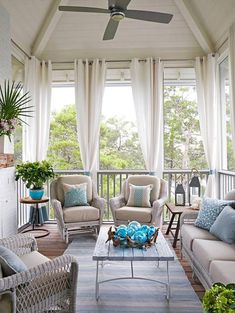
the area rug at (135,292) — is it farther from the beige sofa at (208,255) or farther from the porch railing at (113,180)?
the porch railing at (113,180)

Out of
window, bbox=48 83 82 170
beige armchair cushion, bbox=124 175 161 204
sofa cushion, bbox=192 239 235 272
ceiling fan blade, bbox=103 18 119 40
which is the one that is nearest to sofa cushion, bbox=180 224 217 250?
sofa cushion, bbox=192 239 235 272

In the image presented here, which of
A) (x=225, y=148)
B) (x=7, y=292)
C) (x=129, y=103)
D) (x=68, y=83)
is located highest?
(x=68, y=83)

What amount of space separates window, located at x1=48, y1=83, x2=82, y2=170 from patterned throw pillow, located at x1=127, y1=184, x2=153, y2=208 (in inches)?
60.4

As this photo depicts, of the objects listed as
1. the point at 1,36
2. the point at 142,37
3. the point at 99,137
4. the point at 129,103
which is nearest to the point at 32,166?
the point at 99,137

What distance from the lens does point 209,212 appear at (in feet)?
10.3

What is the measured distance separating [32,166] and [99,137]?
1.61 metres

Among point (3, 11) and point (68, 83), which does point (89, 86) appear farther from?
point (3, 11)

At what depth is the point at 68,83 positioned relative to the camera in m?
5.65

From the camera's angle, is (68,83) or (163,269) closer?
(163,269)

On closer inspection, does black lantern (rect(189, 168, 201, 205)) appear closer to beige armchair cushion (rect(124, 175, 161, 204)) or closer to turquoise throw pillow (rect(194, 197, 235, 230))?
beige armchair cushion (rect(124, 175, 161, 204))

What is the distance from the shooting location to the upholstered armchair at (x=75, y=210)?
163 inches

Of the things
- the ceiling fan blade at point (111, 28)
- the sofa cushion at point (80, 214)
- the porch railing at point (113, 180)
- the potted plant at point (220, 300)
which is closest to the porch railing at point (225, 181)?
the porch railing at point (113, 180)

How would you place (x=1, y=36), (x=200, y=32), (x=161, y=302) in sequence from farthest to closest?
(x=200, y=32), (x=1, y=36), (x=161, y=302)

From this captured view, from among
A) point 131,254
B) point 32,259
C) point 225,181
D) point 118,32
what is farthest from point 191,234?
point 118,32
